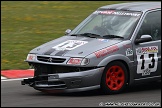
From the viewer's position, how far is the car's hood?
9.75 metres

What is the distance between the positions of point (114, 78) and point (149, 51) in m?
0.92

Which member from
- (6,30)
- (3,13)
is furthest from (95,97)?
(3,13)

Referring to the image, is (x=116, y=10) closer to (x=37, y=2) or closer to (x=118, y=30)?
(x=118, y=30)

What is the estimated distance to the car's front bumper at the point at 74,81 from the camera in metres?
9.53

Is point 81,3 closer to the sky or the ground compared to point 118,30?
closer to the sky

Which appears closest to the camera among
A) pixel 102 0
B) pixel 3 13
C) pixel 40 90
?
pixel 40 90

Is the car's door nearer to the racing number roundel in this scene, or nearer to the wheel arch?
the racing number roundel

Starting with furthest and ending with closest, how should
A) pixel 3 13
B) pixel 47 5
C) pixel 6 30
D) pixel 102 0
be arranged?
pixel 102 0
pixel 47 5
pixel 3 13
pixel 6 30

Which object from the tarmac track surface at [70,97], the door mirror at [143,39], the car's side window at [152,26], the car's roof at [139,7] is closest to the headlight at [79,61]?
the tarmac track surface at [70,97]

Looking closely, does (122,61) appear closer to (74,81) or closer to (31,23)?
(74,81)

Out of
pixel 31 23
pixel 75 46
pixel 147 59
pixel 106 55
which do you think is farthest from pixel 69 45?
pixel 31 23

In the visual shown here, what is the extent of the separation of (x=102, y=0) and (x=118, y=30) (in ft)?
64.6

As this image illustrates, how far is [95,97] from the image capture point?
9.59 metres

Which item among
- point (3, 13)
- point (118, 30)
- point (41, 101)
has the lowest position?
point (41, 101)
